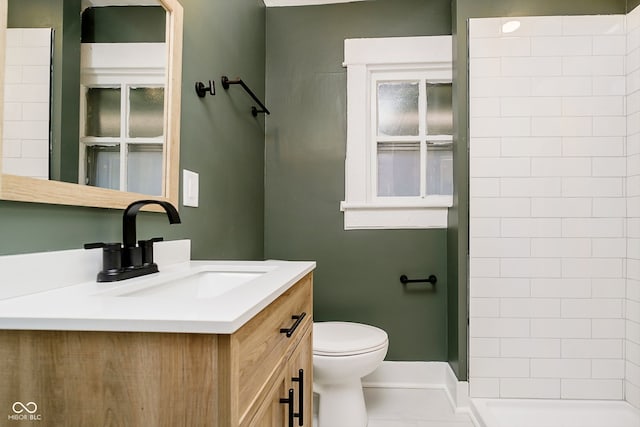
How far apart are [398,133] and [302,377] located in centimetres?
169

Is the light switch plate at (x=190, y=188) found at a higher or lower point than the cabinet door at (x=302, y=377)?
higher

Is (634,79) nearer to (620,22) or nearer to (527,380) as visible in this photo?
(620,22)

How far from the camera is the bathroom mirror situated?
28.2 inches


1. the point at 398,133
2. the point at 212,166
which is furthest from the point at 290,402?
the point at 398,133

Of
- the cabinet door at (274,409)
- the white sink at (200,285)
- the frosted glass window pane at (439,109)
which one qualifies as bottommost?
the cabinet door at (274,409)

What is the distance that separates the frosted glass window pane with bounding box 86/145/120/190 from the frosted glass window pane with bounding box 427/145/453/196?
1.78m

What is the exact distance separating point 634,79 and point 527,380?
1677 millimetres

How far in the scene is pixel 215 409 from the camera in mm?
482

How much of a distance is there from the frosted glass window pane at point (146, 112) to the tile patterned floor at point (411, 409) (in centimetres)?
167

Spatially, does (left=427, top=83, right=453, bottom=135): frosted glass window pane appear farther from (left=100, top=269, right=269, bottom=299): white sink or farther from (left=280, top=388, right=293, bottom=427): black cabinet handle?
(left=280, top=388, right=293, bottom=427): black cabinet handle

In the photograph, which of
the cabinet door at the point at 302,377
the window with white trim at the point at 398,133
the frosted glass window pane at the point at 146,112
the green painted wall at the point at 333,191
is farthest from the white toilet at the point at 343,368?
the frosted glass window pane at the point at 146,112

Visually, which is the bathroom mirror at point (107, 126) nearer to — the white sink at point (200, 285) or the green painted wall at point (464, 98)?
the white sink at point (200, 285)

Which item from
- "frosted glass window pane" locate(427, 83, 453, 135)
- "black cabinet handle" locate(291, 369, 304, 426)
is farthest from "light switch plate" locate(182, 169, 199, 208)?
"frosted glass window pane" locate(427, 83, 453, 135)

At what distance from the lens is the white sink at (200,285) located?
845mm
